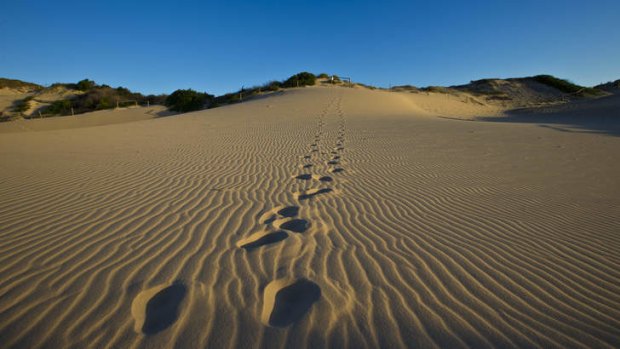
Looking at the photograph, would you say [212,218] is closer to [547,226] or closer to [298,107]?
[547,226]

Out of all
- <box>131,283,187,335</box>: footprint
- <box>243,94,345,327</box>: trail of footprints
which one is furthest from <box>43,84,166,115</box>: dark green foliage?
<box>131,283,187,335</box>: footprint

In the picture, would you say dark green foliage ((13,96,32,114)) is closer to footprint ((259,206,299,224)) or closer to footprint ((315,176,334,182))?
footprint ((315,176,334,182))

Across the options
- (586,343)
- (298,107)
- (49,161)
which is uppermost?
(298,107)

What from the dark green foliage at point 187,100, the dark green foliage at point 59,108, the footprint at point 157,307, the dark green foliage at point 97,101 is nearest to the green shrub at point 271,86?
the dark green foliage at point 187,100

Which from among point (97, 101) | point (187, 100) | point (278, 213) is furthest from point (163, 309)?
point (97, 101)

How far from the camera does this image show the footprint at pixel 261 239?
3.00 meters

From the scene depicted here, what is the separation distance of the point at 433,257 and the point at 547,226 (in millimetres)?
1760

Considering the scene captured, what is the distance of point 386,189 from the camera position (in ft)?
16.4

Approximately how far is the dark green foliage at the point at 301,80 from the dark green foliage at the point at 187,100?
9.59 meters

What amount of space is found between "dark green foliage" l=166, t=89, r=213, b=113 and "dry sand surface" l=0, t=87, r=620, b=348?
2643cm

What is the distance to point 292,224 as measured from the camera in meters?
3.56

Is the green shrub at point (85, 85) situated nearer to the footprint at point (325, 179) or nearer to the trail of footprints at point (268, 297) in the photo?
the footprint at point (325, 179)

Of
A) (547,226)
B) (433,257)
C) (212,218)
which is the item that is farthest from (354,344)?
(547,226)

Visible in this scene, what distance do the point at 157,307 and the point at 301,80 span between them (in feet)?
116
